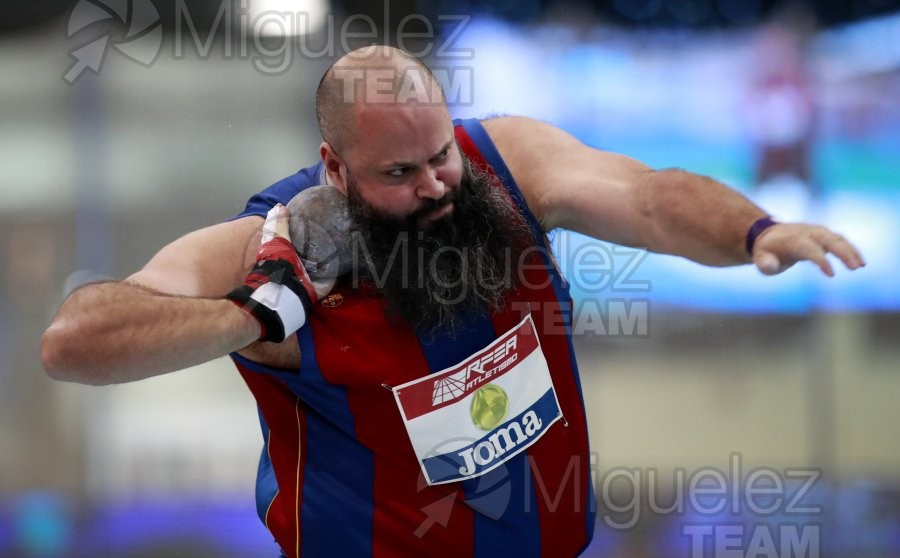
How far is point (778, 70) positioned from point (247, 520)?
2.62m

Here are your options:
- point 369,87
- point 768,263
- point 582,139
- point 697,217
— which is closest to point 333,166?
point 369,87

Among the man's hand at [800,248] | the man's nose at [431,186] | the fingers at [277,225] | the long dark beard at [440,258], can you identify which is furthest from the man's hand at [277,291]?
the man's hand at [800,248]

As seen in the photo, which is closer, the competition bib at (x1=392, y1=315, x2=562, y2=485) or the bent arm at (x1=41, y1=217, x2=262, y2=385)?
the bent arm at (x1=41, y1=217, x2=262, y2=385)

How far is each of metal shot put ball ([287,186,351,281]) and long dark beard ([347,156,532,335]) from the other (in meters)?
0.02

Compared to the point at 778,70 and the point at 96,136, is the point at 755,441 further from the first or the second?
the point at 96,136

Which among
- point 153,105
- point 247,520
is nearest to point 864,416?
point 247,520

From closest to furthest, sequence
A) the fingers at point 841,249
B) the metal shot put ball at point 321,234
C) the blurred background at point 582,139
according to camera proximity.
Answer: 1. the fingers at point 841,249
2. the metal shot put ball at point 321,234
3. the blurred background at point 582,139

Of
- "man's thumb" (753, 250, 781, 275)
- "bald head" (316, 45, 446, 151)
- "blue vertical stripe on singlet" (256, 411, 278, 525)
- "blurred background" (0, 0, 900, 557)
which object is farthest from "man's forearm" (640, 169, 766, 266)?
"blurred background" (0, 0, 900, 557)

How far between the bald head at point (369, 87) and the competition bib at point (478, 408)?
0.39m

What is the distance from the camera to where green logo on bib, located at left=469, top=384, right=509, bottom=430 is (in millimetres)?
1412

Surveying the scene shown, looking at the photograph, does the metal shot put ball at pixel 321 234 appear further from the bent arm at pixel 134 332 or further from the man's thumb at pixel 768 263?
the man's thumb at pixel 768 263

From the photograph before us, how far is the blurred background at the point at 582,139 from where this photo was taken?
11.0 feet

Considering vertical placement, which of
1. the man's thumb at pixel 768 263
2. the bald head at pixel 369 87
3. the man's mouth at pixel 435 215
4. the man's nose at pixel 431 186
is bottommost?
the man's thumb at pixel 768 263

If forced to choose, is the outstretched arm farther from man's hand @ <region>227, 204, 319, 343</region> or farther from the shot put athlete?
man's hand @ <region>227, 204, 319, 343</region>
